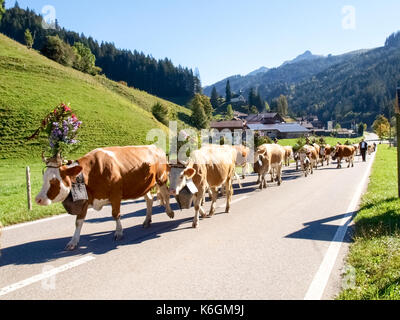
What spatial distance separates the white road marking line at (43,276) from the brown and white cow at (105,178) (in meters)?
0.79

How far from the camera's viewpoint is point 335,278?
5.07m

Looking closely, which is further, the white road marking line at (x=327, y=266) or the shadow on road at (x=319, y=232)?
the shadow on road at (x=319, y=232)

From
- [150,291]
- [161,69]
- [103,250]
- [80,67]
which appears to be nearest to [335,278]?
[150,291]

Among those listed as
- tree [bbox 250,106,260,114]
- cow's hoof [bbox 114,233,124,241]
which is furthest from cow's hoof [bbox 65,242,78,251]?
tree [bbox 250,106,260,114]

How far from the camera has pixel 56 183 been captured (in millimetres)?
6043

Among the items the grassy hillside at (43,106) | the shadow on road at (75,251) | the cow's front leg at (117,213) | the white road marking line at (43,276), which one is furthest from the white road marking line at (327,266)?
the grassy hillside at (43,106)

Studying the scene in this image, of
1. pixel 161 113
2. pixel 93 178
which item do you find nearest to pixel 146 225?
pixel 93 178

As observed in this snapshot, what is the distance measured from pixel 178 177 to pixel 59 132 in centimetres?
281

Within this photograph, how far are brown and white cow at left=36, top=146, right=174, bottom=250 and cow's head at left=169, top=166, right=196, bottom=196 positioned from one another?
1.84 feet

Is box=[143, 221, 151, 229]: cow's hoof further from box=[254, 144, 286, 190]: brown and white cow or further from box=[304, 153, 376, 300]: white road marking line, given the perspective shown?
box=[254, 144, 286, 190]: brown and white cow

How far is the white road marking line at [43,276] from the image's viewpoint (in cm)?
472

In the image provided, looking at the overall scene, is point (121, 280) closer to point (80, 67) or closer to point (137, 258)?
point (137, 258)

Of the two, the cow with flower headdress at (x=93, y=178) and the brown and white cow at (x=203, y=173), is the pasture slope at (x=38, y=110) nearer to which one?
the brown and white cow at (x=203, y=173)

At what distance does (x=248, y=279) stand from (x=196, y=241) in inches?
87.6
